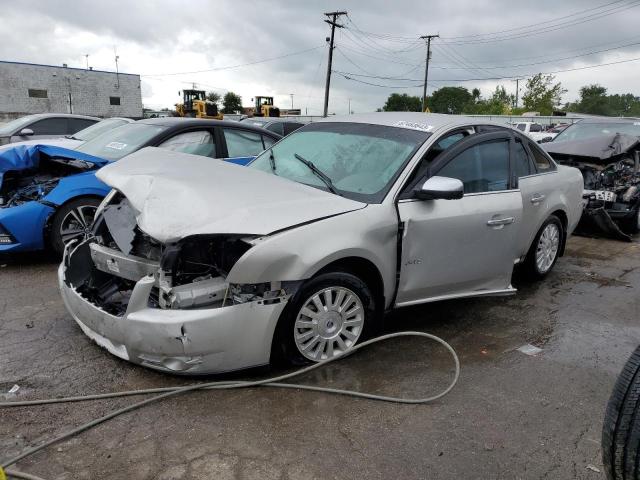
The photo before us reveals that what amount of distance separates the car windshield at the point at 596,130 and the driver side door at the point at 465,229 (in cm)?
601

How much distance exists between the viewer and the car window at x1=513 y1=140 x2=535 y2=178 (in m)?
4.69

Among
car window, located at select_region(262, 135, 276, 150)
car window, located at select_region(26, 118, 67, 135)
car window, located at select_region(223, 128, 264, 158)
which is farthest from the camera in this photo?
car window, located at select_region(26, 118, 67, 135)

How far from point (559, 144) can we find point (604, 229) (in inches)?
60.4

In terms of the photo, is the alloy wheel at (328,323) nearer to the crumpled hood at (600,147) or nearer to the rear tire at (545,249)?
the rear tire at (545,249)

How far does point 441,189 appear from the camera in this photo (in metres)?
3.51

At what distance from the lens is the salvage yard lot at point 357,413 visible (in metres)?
2.50

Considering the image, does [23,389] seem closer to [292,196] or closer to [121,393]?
[121,393]

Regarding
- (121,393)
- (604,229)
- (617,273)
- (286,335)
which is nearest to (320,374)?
(286,335)

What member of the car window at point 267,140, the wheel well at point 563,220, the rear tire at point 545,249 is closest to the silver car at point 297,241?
the rear tire at point 545,249

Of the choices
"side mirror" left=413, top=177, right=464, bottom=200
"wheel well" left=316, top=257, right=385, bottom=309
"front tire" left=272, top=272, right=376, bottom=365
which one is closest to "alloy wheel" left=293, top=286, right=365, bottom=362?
"front tire" left=272, top=272, right=376, bottom=365

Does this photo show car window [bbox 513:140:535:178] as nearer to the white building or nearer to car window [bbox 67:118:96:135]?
car window [bbox 67:118:96:135]

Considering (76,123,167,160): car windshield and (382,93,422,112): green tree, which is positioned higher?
(382,93,422,112): green tree

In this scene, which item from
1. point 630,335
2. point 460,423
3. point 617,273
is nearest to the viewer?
point 460,423

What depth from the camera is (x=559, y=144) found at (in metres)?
8.33
